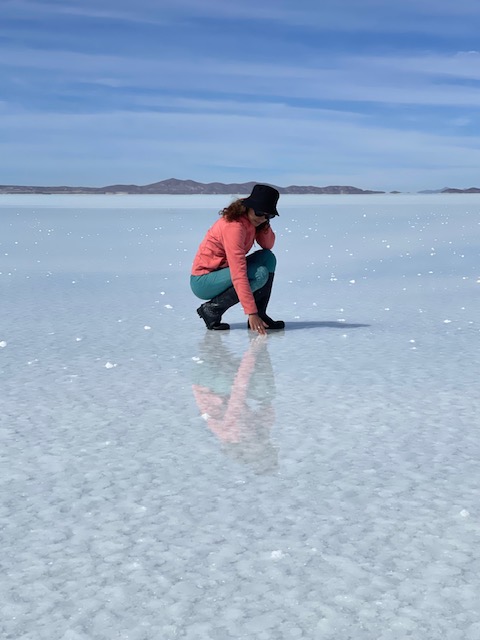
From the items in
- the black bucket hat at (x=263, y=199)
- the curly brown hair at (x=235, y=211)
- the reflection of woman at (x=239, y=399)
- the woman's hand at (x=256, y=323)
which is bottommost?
the reflection of woman at (x=239, y=399)

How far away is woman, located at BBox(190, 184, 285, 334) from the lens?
6746 millimetres

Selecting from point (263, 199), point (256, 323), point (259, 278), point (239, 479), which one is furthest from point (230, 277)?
point (239, 479)

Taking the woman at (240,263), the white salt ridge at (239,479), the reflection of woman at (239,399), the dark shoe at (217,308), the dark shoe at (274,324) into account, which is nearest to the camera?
the white salt ridge at (239,479)

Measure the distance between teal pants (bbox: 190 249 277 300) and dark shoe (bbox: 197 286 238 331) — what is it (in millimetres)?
48

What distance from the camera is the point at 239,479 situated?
11.5ft

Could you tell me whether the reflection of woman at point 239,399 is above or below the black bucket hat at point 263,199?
below

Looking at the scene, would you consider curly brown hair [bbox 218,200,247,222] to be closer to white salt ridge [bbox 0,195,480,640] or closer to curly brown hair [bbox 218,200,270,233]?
curly brown hair [bbox 218,200,270,233]

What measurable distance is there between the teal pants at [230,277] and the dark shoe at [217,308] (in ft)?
0.16

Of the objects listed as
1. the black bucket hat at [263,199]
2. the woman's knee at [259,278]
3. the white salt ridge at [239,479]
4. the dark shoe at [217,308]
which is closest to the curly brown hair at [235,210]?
the black bucket hat at [263,199]

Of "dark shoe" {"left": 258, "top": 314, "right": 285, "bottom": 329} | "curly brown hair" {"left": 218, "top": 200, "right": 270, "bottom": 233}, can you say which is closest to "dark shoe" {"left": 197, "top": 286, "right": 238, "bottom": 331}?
"dark shoe" {"left": 258, "top": 314, "right": 285, "bottom": 329}

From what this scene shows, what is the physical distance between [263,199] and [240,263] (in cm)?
55

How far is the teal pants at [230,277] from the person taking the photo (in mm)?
7184

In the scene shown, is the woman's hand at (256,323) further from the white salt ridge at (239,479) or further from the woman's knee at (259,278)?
the woman's knee at (259,278)

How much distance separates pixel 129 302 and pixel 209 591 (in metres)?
6.80
